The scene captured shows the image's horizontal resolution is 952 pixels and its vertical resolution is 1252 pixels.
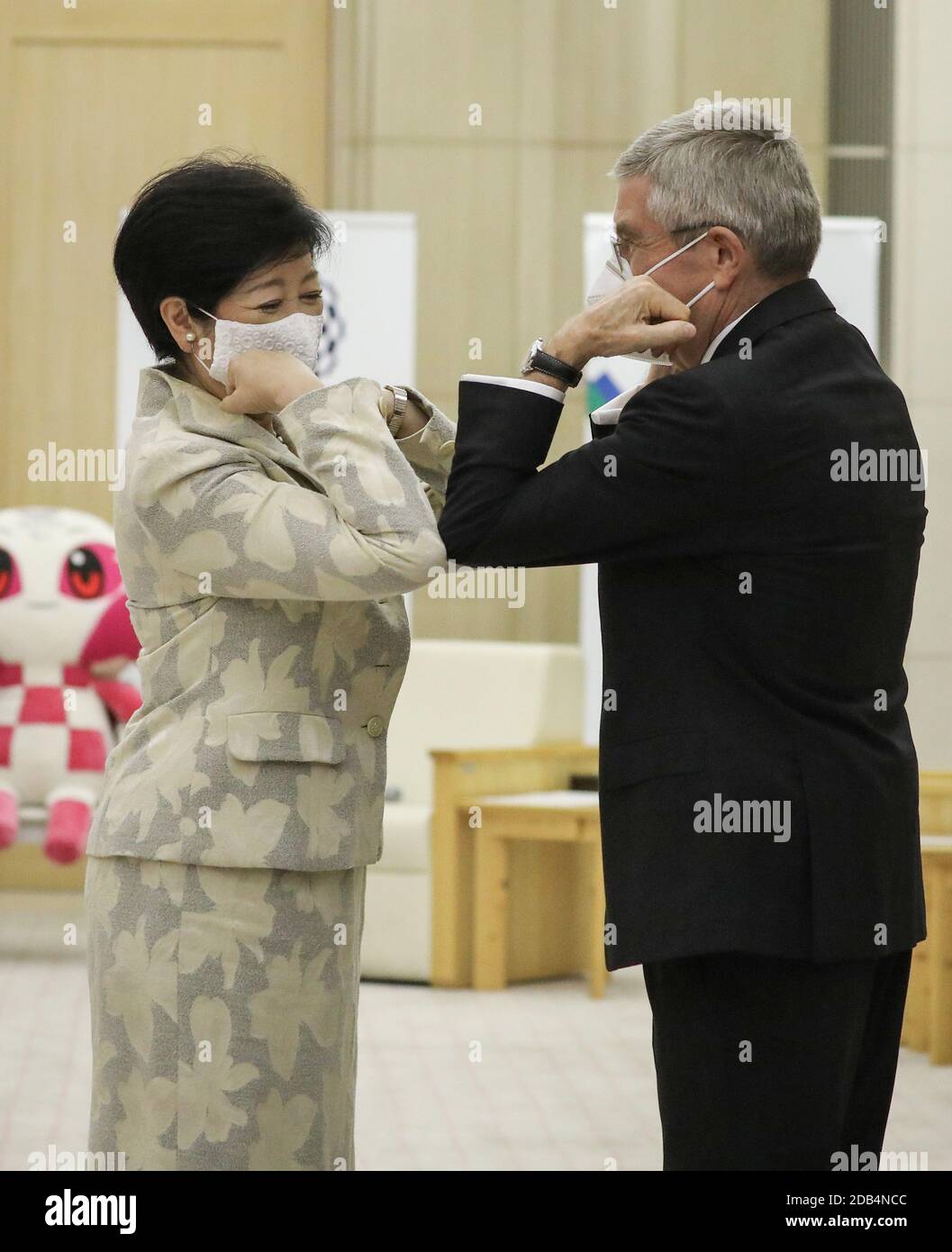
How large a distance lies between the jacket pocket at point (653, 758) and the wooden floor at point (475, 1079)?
Answer: 1.91 metres

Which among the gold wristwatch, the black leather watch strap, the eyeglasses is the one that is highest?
the eyeglasses

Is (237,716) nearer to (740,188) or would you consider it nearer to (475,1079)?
(740,188)

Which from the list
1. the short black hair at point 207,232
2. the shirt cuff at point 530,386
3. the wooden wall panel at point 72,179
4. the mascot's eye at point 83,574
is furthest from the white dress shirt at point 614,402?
the wooden wall panel at point 72,179

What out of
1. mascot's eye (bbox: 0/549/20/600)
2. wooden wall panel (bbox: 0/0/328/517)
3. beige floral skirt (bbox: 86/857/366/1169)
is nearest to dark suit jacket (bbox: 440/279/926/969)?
beige floral skirt (bbox: 86/857/366/1169)

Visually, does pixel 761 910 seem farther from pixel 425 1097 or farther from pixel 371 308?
pixel 371 308

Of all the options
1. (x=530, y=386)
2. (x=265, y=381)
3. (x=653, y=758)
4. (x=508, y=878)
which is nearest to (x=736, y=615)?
(x=653, y=758)

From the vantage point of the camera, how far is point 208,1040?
161 cm

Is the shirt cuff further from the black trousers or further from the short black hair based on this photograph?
the black trousers

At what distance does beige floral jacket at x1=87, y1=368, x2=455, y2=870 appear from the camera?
1.55 meters

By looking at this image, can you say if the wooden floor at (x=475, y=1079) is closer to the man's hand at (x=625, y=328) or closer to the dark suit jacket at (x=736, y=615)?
the dark suit jacket at (x=736, y=615)

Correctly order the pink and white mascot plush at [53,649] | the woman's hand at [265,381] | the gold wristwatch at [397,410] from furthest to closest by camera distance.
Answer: the pink and white mascot plush at [53,649] → the gold wristwatch at [397,410] → the woman's hand at [265,381]

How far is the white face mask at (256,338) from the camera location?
164 centimetres

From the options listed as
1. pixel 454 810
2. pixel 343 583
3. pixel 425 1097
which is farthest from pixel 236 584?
pixel 454 810

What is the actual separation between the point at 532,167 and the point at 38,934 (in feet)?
11.1
